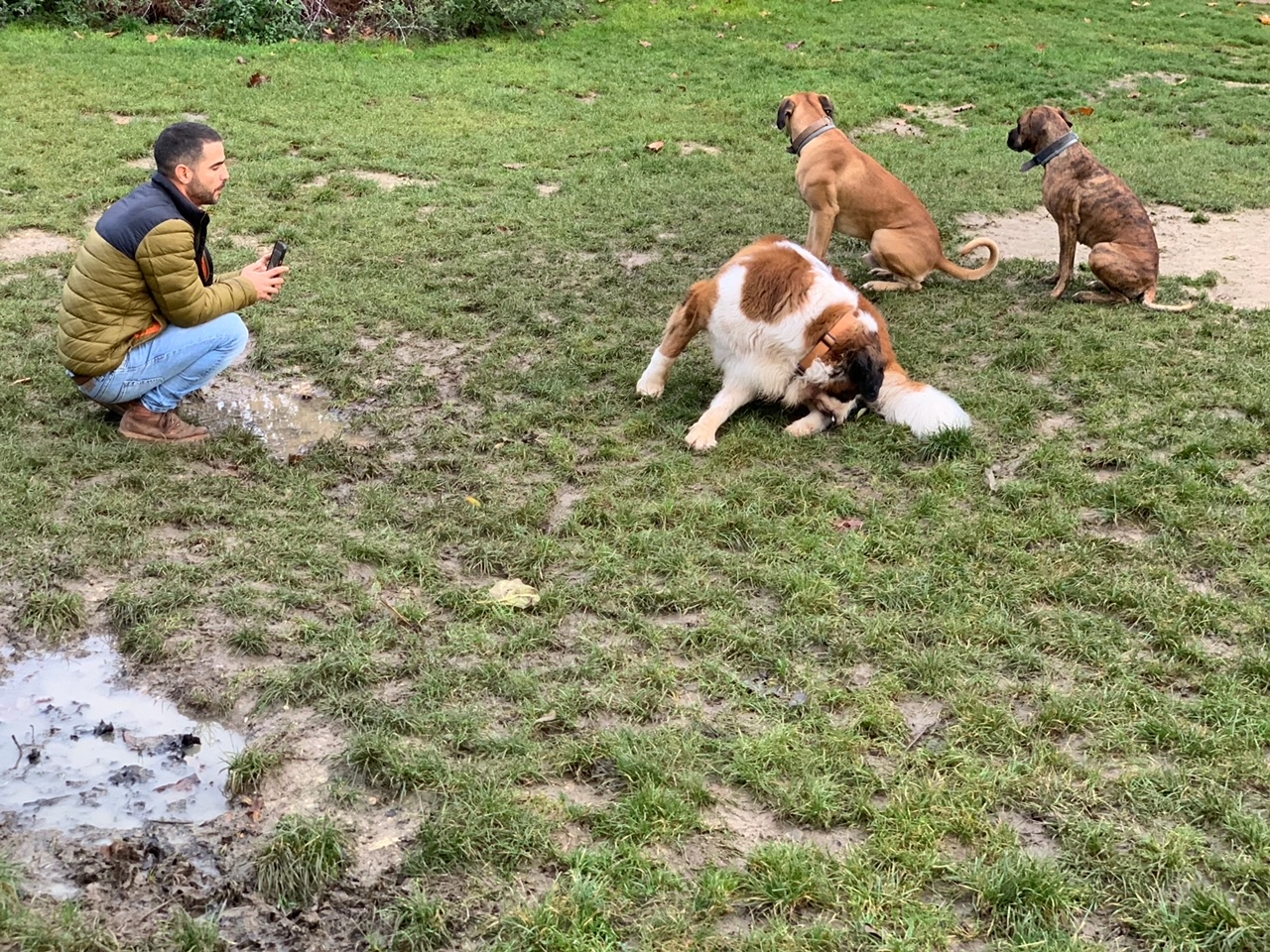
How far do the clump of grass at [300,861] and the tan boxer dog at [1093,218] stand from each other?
622 cm

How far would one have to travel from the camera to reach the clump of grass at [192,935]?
7.89 feet

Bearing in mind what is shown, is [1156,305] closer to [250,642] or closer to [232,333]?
[232,333]

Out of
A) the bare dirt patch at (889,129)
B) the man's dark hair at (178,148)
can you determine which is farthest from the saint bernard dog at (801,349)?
the bare dirt patch at (889,129)

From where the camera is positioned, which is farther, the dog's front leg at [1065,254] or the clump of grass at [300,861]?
the dog's front leg at [1065,254]

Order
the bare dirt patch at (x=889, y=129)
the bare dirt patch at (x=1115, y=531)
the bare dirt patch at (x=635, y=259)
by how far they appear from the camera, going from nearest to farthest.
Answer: the bare dirt patch at (x=1115, y=531), the bare dirt patch at (x=635, y=259), the bare dirt patch at (x=889, y=129)

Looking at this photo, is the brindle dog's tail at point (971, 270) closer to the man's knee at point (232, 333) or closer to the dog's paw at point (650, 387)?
the dog's paw at point (650, 387)

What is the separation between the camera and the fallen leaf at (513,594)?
12.5 ft

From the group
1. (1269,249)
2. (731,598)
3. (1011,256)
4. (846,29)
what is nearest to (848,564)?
(731,598)

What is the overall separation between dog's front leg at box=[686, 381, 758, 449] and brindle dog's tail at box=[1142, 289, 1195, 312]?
130 inches

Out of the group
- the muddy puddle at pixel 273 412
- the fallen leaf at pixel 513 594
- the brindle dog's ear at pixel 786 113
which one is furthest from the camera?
the brindle dog's ear at pixel 786 113

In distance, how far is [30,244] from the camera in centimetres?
723

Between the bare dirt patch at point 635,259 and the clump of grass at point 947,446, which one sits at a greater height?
the bare dirt patch at point 635,259

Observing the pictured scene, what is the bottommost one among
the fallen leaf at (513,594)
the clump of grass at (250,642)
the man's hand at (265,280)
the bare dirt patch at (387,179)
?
the fallen leaf at (513,594)

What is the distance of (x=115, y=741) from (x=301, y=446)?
215cm
